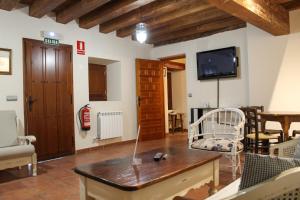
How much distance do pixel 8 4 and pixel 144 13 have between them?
211cm

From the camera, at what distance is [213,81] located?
5473 mm

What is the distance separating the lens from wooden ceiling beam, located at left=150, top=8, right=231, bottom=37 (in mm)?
4371

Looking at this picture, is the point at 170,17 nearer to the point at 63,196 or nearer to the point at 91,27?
the point at 91,27

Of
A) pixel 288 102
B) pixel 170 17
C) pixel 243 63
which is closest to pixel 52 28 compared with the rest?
pixel 170 17

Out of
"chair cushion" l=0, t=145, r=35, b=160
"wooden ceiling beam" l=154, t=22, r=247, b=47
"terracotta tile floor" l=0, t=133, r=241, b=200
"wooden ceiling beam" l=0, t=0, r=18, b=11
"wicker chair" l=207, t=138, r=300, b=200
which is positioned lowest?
"terracotta tile floor" l=0, t=133, r=241, b=200

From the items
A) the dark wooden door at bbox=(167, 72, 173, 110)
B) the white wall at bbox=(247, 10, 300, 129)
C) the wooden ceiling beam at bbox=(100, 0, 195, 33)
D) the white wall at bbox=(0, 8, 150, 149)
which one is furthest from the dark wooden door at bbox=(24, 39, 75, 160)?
the dark wooden door at bbox=(167, 72, 173, 110)

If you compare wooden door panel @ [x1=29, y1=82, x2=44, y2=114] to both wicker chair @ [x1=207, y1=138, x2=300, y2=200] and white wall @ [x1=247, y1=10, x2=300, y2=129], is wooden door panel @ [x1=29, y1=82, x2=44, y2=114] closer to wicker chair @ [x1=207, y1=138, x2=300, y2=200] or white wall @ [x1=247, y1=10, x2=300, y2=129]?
white wall @ [x1=247, y1=10, x2=300, y2=129]

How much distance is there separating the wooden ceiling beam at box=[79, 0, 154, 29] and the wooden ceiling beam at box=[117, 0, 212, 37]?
64 cm

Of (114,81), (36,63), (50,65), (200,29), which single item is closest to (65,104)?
(50,65)

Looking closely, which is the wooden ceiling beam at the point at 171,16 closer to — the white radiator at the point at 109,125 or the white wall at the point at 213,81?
the white wall at the point at 213,81

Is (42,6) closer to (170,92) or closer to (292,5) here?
(292,5)

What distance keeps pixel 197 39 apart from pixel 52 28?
10.1 ft

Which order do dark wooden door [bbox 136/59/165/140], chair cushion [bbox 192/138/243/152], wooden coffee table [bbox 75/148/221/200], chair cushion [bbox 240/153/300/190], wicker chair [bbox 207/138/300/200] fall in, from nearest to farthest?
wicker chair [bbox 207/138/300/200] < chair cushion [bbox 240/153/300/190] < wooden coffee table [bbox 75/148/221/200] < chair cushion [bbox 192/138/243/152] < dark wooden door [bbox 136/59/165/140]

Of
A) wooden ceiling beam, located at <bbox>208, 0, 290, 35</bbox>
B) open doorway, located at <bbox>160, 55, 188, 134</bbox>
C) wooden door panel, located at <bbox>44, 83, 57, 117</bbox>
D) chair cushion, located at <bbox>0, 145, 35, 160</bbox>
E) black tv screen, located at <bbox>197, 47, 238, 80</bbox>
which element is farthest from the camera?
open doorway, located at <bbox>160, 55, 188, 134</bbox>
